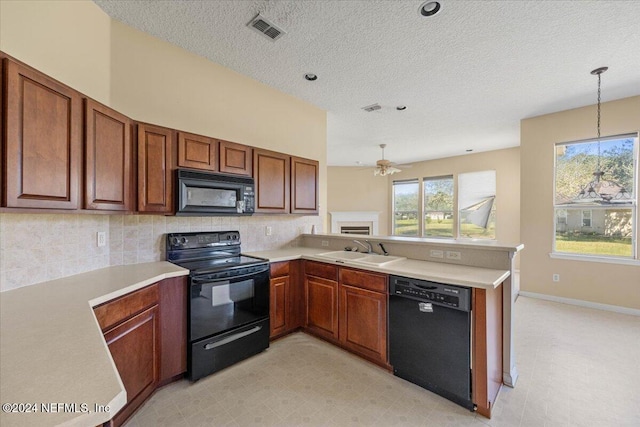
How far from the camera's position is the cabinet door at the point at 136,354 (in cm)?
164

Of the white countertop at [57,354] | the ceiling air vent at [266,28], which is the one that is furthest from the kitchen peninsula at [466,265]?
the ceiling air vent at [266,28]

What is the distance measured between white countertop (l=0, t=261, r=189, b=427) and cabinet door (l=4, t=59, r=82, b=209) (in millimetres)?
534

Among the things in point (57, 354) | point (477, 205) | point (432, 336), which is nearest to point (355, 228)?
point (477, 205)

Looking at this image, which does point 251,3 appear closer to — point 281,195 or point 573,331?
point 281,195

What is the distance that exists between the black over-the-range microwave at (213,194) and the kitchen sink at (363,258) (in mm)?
1031

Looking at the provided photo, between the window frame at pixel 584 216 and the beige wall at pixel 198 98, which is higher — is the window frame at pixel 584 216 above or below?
below

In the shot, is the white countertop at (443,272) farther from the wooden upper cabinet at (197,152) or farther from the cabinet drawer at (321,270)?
the wooden upper cabinet at (197,152)

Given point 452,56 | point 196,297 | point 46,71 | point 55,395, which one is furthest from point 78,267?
point 452,56

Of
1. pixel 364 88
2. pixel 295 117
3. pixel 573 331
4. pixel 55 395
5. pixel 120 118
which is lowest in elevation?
pixel 573 331

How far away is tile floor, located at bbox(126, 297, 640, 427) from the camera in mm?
1811

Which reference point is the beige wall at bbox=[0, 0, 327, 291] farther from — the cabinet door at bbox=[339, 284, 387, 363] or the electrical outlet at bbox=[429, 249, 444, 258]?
the electrical outlet at bbox=[429, 249, 444, 258]

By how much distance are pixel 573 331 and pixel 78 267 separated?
506 centimetres

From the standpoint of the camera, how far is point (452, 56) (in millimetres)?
2682

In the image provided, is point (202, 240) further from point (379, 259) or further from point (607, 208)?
point (607, 208)
